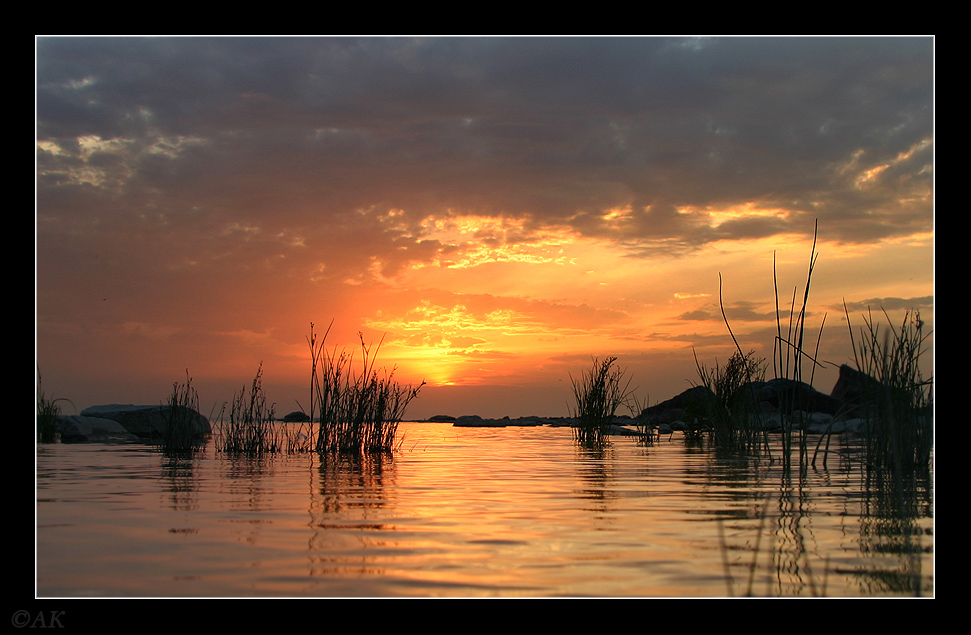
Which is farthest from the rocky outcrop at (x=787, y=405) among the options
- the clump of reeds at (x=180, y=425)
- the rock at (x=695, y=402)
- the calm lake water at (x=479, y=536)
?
the clump of reeds at (x=180, y=425)

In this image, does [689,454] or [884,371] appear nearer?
[884,371]

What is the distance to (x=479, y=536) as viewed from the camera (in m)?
2.71

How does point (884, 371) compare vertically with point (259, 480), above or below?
above

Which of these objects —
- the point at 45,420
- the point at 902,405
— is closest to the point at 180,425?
the point at 45,420

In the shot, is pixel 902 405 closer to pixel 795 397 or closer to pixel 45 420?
pixel 795 397

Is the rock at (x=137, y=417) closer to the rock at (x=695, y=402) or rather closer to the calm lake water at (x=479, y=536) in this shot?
the rock at (x=695, y=402)

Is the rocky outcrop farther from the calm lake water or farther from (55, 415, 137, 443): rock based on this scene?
(55, 415, 137, 443): rock

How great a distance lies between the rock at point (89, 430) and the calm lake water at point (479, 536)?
5855 mm
